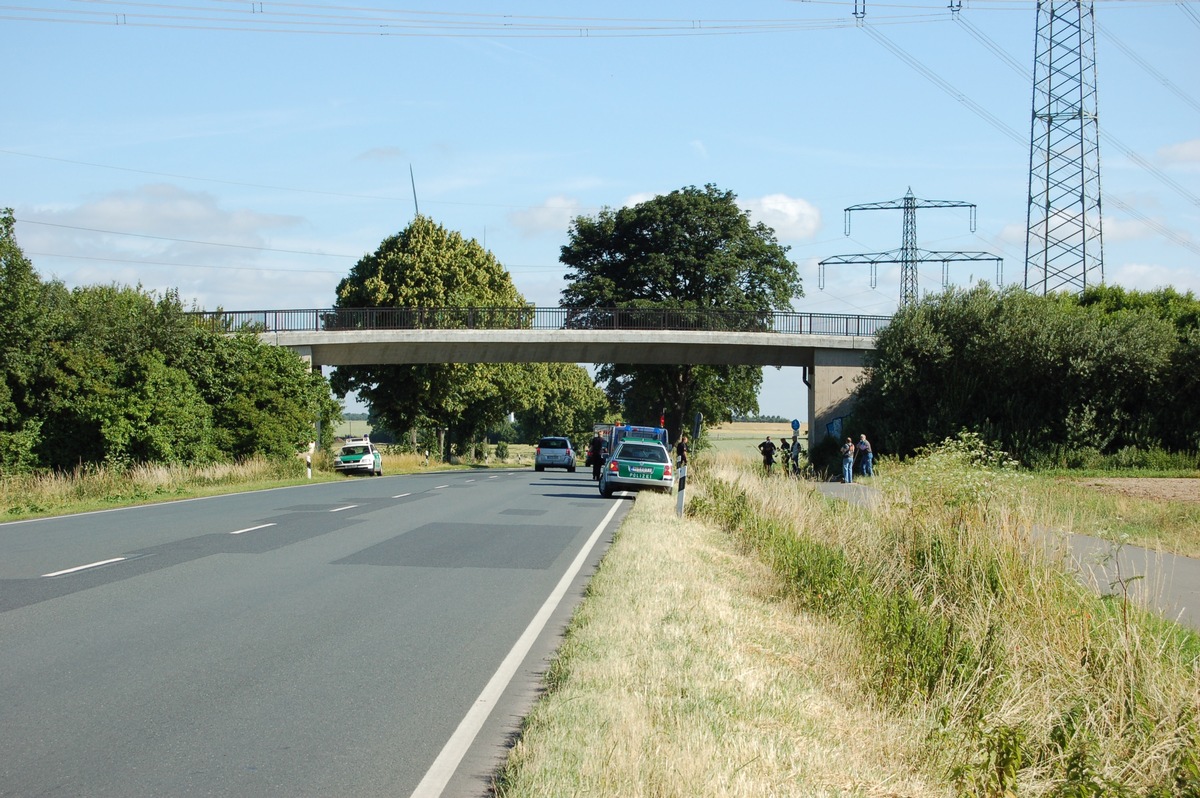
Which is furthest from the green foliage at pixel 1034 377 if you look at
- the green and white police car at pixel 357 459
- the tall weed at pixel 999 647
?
the tall weed at pixel 999 647

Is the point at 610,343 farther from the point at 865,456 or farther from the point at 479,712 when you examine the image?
the point at 479,712

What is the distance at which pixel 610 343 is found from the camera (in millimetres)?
50844

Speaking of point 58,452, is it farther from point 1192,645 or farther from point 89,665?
point 1192,645

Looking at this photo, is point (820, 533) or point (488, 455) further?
point (488, 455)

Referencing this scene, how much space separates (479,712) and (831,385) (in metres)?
45.3

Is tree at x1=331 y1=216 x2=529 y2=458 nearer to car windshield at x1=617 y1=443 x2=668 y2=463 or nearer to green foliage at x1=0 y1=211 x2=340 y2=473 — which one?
green foliage at x1=0 y1=211 x2=340 y2=473

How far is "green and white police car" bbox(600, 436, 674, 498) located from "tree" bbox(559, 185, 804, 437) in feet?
116

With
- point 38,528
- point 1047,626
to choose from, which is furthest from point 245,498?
point 1047,626

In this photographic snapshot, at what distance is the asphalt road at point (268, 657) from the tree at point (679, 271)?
51.8 m

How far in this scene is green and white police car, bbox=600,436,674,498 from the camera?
31.0 meters

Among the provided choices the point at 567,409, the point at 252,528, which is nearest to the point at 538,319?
the point at 252,528

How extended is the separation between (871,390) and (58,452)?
29.4 metres

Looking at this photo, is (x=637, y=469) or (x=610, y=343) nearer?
(x=637, y=469)

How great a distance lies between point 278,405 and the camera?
43875mm
